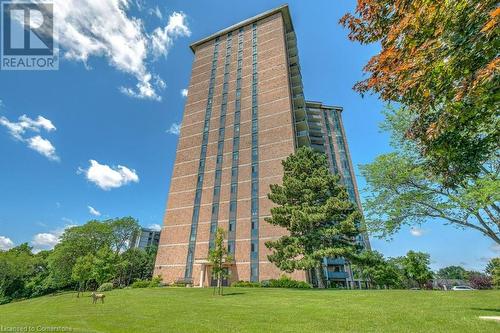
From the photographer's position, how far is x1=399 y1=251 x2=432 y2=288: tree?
39562mm

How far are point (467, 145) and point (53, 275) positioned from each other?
62966 mm

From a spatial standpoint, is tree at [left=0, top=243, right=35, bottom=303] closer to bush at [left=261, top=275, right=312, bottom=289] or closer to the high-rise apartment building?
the high-rise apartment building

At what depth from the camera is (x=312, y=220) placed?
78.8ft

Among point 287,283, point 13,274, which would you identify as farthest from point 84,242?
point 287,283

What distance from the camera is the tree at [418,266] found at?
3956 cm

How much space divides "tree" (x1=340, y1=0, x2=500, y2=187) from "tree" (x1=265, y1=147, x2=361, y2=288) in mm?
17893

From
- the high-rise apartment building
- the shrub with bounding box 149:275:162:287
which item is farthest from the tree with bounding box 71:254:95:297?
the high-rise apartment building

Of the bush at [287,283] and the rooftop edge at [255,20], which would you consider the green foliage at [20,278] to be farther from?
the rooftop edge at [255,20]

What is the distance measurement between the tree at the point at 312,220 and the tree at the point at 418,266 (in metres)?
21.6

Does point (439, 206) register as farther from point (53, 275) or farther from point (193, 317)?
point (53, 275)

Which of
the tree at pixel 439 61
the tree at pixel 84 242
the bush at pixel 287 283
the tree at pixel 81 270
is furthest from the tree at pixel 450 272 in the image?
the tree at pixel 439 61

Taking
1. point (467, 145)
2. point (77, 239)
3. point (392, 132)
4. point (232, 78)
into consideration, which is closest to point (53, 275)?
point (77, 239)

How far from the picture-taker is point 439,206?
14102 millimetres

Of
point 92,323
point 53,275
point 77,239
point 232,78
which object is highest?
point 232,78
